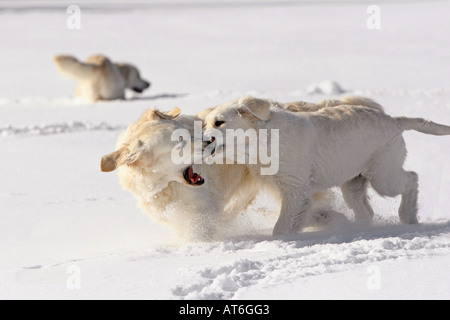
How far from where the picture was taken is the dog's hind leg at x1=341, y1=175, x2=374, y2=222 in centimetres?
620

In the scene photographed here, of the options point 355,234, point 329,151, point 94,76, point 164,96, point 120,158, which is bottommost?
point 355,234

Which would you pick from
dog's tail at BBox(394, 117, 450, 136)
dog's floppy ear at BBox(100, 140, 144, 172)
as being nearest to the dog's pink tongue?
dog's floppy ear at BBox(100, 140, 144, 172)

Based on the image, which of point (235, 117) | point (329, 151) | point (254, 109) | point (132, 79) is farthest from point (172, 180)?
point (132, 79)

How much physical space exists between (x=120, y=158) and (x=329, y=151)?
1.69m

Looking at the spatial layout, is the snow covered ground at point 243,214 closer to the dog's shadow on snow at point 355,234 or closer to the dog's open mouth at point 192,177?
the dog's shadow on snow at point 355,234

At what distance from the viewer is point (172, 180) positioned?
17.4ft

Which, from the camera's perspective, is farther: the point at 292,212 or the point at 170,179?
the point at 292,212

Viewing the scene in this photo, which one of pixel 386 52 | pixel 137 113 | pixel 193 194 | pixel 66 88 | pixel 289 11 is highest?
pixel 289 11

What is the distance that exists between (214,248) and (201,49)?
14.0 metres

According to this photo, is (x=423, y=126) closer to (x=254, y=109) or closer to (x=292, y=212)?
(x=292, y=212)

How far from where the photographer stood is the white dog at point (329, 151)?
5422mm

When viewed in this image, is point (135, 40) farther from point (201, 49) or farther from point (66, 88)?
point (66, 88)

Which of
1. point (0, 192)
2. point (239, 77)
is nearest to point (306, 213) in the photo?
point (0, 192)

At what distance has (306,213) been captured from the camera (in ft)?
18.2
